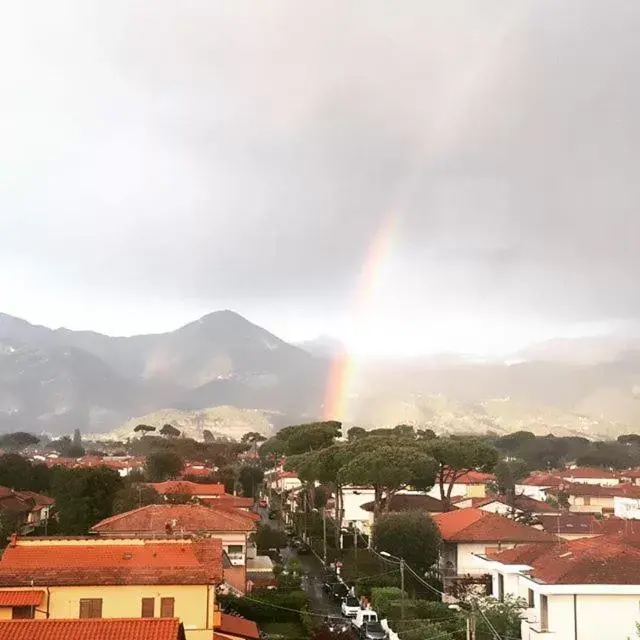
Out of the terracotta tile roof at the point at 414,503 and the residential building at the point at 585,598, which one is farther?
the terracotta tile roof at the point at 414,503

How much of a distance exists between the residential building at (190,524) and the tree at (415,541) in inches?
298

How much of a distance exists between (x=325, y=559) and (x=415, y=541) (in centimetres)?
1176

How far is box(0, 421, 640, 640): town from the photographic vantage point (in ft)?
76.4

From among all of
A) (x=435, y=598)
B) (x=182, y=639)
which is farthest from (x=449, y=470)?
(x=182, y=639)

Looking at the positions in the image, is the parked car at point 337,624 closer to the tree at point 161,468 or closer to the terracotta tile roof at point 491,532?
the terracotta tile roof at point 491,532

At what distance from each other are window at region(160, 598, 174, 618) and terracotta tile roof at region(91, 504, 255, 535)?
12.1m

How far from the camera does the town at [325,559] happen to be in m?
23.3

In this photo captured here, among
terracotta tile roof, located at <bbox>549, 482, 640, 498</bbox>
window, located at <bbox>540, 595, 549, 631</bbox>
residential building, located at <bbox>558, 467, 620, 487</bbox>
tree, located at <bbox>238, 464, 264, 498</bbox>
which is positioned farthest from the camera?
residential building, located at <bbox>558, 467, 620, 487</bbox>

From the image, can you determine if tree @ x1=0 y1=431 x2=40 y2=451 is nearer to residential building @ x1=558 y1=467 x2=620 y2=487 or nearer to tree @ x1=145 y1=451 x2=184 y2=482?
tree @ x1=145 y1=451 x2=184 y2=482

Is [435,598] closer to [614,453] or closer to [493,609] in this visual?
[493,609]

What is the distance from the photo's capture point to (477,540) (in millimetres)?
41531

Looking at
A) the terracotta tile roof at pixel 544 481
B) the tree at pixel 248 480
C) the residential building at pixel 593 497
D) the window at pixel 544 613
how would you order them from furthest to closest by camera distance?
the tree at pixel 248 480
the terracotta tile roof at pixel 544 481
the residential building at pixel 593 497
the window at pixel 544 613

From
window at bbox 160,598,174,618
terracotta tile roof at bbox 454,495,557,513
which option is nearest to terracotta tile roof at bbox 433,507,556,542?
terracotta tile roof at bbox 454,495,557,513

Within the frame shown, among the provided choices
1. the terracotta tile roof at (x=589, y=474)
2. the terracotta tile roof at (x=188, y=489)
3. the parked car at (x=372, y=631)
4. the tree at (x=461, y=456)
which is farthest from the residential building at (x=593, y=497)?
the parked car at (x=372, y=631)
